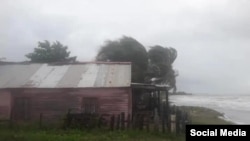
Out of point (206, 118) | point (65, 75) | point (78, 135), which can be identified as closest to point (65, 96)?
point (65, 75)

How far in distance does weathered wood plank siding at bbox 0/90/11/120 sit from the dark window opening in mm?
4939

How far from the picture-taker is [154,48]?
5478 centimetres

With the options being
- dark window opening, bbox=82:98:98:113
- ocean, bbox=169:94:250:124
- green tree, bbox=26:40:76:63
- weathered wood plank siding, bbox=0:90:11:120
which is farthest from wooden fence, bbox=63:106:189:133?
green tree, bbox=26:40:76:63

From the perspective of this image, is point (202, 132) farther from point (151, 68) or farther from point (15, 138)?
point (151, 68)

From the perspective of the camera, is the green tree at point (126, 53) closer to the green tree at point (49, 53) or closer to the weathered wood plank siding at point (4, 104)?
the green tree at point (49, 53)

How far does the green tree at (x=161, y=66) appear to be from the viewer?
50.5 m

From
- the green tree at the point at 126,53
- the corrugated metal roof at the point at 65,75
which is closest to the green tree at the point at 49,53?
the green tree at the point at 126,53

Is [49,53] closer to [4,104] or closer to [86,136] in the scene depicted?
[4,104]

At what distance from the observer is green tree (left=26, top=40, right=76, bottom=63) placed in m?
46.0

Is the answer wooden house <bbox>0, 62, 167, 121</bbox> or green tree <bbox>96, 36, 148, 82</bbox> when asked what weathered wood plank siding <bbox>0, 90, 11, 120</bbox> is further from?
green tree <bbox>96, 36, 148, 82</bbox>

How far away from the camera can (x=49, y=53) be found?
4659 centimetres

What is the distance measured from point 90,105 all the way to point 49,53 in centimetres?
2442

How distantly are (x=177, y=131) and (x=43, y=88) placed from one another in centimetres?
994

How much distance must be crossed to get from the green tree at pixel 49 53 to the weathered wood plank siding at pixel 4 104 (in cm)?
2114
